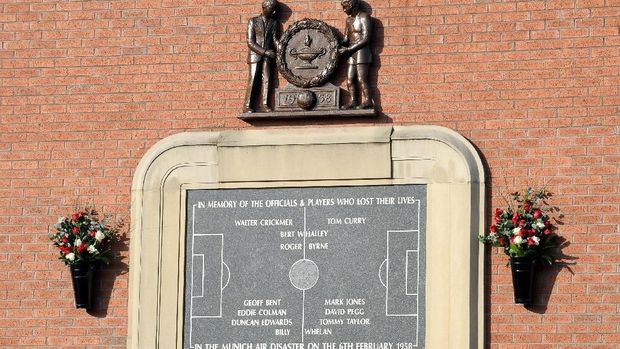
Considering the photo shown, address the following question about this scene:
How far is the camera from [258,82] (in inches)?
490

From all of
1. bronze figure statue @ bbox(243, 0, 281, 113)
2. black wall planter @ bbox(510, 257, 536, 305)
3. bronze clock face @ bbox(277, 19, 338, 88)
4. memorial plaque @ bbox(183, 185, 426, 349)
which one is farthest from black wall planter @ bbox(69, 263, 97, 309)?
black wall planter @ bbox(510, 257, 536, 305)

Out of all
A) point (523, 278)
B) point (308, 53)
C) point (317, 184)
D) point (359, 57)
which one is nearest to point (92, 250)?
point (317, 184)

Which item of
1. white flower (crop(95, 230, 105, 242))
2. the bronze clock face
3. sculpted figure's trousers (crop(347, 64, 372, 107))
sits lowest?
white flower (crop(95, 230, 105, 242))

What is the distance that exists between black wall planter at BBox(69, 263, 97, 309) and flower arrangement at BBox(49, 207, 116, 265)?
0.04 metres

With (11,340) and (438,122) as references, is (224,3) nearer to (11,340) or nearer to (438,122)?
(438,122)

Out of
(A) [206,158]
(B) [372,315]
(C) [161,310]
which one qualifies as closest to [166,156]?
(A) [206,158]

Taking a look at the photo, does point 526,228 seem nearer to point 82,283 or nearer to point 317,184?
point 317,184

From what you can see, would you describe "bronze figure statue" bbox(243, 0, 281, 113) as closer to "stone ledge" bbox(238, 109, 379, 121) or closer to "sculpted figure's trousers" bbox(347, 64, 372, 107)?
"stone ledge" bbox(238, 109, 379, 121)

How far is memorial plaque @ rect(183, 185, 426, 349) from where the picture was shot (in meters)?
11.9

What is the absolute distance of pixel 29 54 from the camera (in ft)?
42.2

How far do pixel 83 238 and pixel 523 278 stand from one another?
3.37 meters

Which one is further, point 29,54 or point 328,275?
point 29,54

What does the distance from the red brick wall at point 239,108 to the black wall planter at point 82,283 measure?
0.42 feet

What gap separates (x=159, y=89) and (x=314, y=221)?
167cm
